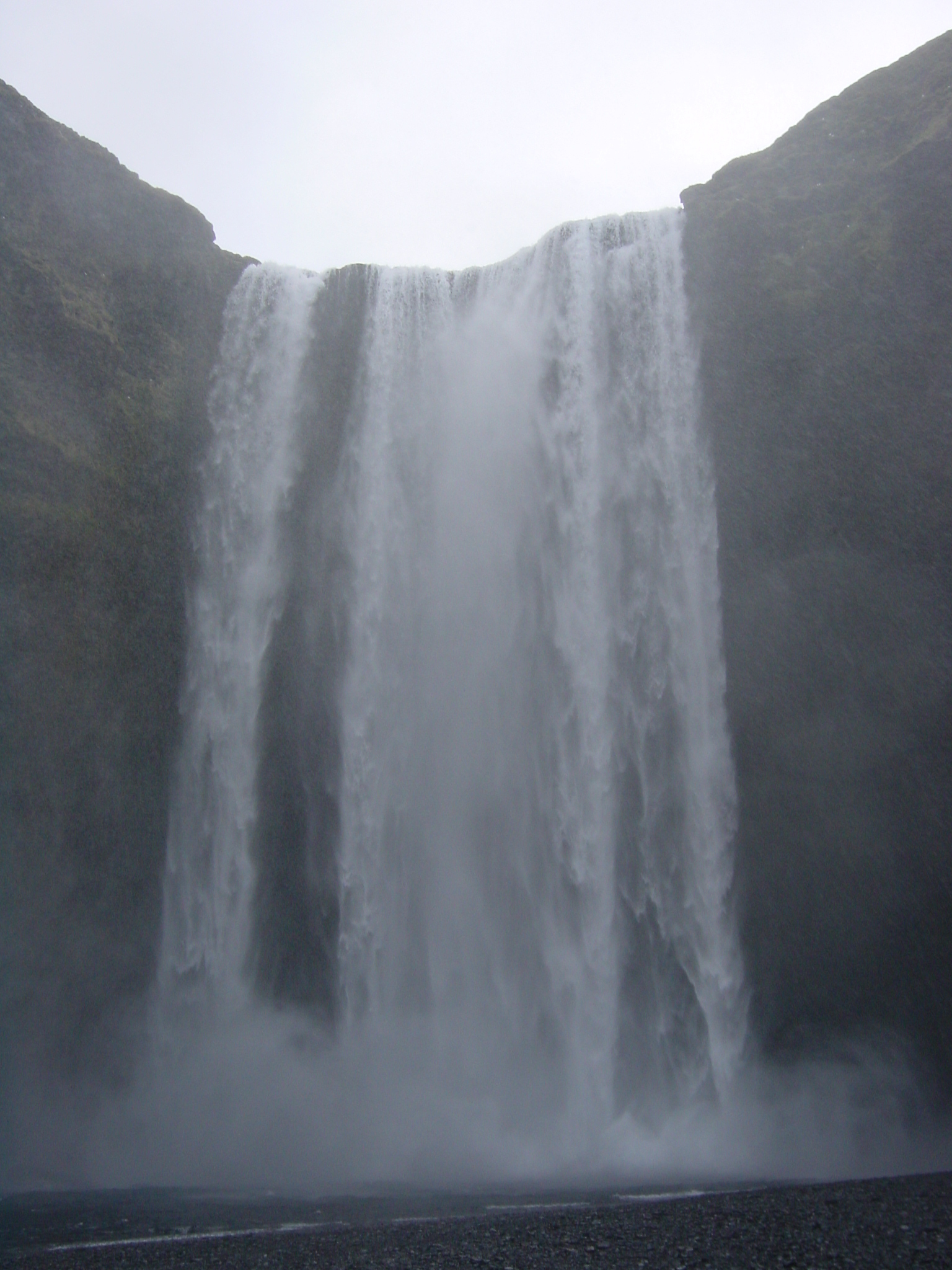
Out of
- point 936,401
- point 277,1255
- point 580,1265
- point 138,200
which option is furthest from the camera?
point 138,200

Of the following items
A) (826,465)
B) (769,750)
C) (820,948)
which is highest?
(826,465)

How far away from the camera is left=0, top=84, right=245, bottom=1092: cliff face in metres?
13.1

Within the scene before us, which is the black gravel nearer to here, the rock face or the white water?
the rock face

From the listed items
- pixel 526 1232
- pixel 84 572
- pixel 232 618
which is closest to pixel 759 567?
pixel 232 618

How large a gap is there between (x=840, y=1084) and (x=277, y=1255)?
8269 mm

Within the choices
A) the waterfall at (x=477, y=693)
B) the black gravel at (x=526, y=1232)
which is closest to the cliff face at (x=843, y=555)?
the waterfall at (x=477, y=693)

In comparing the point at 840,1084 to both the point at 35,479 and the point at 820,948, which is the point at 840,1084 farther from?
the point at 35,479

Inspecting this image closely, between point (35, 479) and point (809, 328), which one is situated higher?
point (809, 328)

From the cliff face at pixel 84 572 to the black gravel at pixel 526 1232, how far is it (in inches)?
165

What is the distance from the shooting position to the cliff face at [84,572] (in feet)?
43.0

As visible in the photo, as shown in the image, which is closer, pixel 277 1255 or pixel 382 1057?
pixel 277 1255

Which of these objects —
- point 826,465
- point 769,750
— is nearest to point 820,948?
point 769,750

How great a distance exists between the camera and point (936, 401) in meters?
12.9

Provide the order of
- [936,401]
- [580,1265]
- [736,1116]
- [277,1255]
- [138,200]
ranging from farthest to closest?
[138,200] → [936,401] → [736,1116] → [277,1255] → [580,1265]
